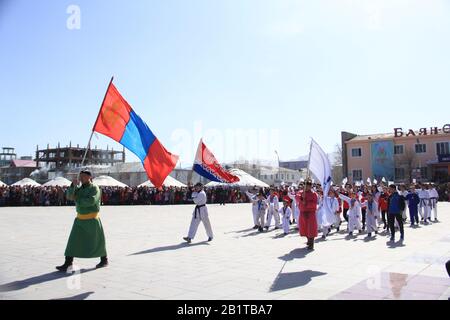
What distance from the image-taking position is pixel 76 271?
743 centimetres

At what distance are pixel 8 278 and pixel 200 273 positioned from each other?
10.2 ft

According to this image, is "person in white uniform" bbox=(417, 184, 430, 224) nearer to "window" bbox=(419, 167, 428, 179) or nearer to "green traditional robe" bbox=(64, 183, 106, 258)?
"green traditional robe" bbox=(64, 183, 106, 258)

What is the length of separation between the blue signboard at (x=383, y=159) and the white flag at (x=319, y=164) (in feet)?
151

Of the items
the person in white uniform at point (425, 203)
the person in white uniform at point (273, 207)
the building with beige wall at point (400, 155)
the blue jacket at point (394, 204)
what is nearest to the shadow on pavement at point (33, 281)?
the blue jacket at point (394, 204)

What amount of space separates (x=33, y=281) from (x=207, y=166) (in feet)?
35.1

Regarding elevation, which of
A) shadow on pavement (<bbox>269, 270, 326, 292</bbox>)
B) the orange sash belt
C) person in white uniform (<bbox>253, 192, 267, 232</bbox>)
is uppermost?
the orange sash belt

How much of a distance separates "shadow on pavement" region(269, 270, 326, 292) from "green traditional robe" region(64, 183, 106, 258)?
3.22m

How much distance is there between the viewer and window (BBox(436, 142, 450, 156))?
167 ft

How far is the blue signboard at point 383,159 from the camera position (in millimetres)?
54625

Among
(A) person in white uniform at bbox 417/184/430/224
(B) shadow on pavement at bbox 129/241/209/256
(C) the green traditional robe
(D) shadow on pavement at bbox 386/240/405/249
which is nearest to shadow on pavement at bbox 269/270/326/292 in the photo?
(C) the green traditional robe

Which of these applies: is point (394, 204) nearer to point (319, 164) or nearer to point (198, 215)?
point (319, 164)

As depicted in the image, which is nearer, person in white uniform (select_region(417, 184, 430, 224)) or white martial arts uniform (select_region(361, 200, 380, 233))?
white martial arts uniform (select_region(361, 200, 380, 233))

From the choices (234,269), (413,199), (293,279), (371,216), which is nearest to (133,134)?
(234,269)
